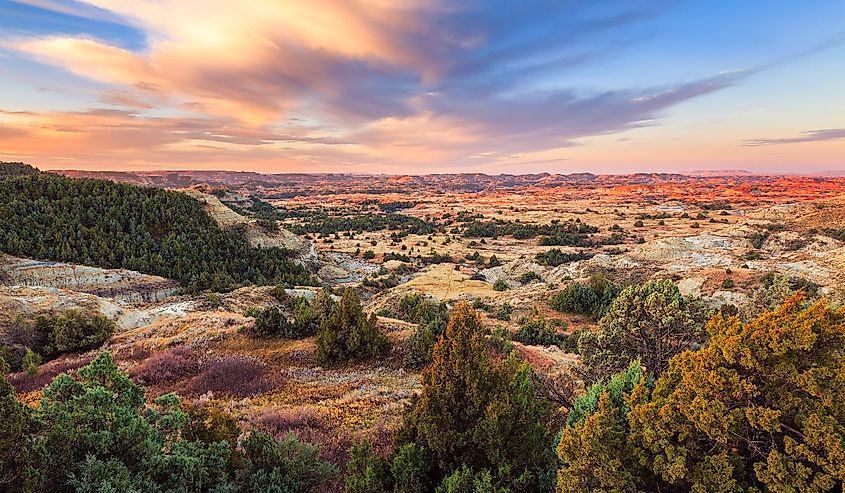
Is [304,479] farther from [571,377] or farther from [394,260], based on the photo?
[394,260]

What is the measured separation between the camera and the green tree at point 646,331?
10.7 m

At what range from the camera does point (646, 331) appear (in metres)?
11.3

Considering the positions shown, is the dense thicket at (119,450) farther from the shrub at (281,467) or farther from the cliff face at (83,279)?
the cliff face at (83,279)

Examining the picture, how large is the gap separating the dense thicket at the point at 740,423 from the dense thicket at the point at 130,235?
37.2 m

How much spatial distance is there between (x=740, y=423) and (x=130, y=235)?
154 feet

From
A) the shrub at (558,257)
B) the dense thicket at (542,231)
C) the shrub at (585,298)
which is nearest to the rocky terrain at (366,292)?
the shrub at (585,298)

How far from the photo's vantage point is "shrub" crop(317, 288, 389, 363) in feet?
53.8

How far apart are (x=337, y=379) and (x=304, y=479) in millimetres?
8264

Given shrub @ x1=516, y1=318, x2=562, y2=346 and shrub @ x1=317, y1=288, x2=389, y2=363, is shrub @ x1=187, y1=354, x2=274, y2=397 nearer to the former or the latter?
shrub @ x1=317, y1=288, x2=389, y2=363

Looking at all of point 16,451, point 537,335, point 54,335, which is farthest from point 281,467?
point 537,335

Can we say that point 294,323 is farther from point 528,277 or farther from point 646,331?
point 528,277

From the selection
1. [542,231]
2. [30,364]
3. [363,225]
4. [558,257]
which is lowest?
[558,257]

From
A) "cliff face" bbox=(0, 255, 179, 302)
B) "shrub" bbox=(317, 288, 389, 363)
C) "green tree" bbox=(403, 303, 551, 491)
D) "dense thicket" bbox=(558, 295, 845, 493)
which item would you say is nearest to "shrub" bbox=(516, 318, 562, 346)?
"shrub" bbox=(317, 288, 389, 363)

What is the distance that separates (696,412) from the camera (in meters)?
4.50
